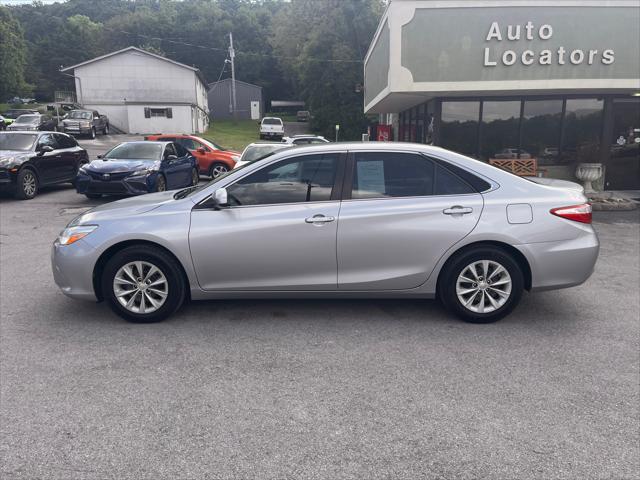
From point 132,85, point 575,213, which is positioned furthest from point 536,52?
point 132,85

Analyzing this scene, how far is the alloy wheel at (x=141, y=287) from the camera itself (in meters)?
4.59

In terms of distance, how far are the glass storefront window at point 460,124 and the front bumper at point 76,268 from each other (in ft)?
37.8

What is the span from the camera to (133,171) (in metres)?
11.4

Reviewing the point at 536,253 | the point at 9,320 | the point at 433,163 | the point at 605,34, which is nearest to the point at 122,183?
the point at 9,320

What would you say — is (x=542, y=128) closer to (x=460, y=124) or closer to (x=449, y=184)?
(x=460, y=124)

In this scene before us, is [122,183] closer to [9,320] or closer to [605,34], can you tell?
[9,320]

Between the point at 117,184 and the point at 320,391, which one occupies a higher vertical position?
the point at 117,184

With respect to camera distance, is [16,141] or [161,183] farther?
[16,141]

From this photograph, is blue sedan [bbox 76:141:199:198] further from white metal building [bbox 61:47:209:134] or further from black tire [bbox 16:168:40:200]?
white metal building [bbox 61:47:209:134]

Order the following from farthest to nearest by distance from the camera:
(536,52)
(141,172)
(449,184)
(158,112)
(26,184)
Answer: (158,112) < (26,184) < (536,52) < (141,172) < (449,184)

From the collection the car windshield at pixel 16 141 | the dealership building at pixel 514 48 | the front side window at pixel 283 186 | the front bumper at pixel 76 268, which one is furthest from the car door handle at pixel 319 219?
the car windshield at pixel 16 141

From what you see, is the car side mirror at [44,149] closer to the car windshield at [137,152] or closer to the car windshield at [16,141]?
the car windshield at [16,141]

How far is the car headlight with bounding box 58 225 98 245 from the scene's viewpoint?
4.61 meters

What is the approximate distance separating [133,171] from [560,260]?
944cm
